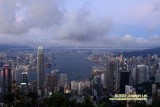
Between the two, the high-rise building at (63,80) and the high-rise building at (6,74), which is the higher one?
the high-rise building at (6,74)

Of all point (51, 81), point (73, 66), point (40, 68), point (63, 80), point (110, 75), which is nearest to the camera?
point (51, 81)

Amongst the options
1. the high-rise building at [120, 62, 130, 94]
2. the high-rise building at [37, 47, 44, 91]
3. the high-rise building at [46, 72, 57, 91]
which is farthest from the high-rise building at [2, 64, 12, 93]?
the high-rise building at [120, 62, 130, 94]

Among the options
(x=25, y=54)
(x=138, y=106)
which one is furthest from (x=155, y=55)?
(x=138, y=106)

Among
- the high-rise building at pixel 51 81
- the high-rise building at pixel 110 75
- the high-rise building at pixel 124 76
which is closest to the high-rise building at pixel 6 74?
the high-rise building at pixel 51 81

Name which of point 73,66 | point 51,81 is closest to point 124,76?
point 73,66

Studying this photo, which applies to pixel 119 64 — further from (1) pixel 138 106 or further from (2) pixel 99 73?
(1) pixel 138 106

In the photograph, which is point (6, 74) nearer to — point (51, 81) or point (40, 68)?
point (40, 68)

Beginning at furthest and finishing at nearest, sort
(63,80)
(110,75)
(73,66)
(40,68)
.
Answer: (73,66), (110,75), (40,68), (63,80)

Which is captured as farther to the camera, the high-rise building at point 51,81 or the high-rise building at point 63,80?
the high-rise building at point 63,80

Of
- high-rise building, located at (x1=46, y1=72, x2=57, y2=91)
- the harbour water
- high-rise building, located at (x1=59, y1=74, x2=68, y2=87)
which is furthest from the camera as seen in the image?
the harbour water

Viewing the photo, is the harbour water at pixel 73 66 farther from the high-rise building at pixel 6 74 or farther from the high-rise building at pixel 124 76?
the high-rise building at pixel 124 76

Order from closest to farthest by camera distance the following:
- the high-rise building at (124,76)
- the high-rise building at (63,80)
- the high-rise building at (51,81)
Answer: the high-rise building at (51,81) → the high-rise building at (124,76) → the high-rise building at (63,80)

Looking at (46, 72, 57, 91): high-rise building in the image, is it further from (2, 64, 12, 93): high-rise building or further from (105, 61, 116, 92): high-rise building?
(105, 61, 116, 92): high-rise building
